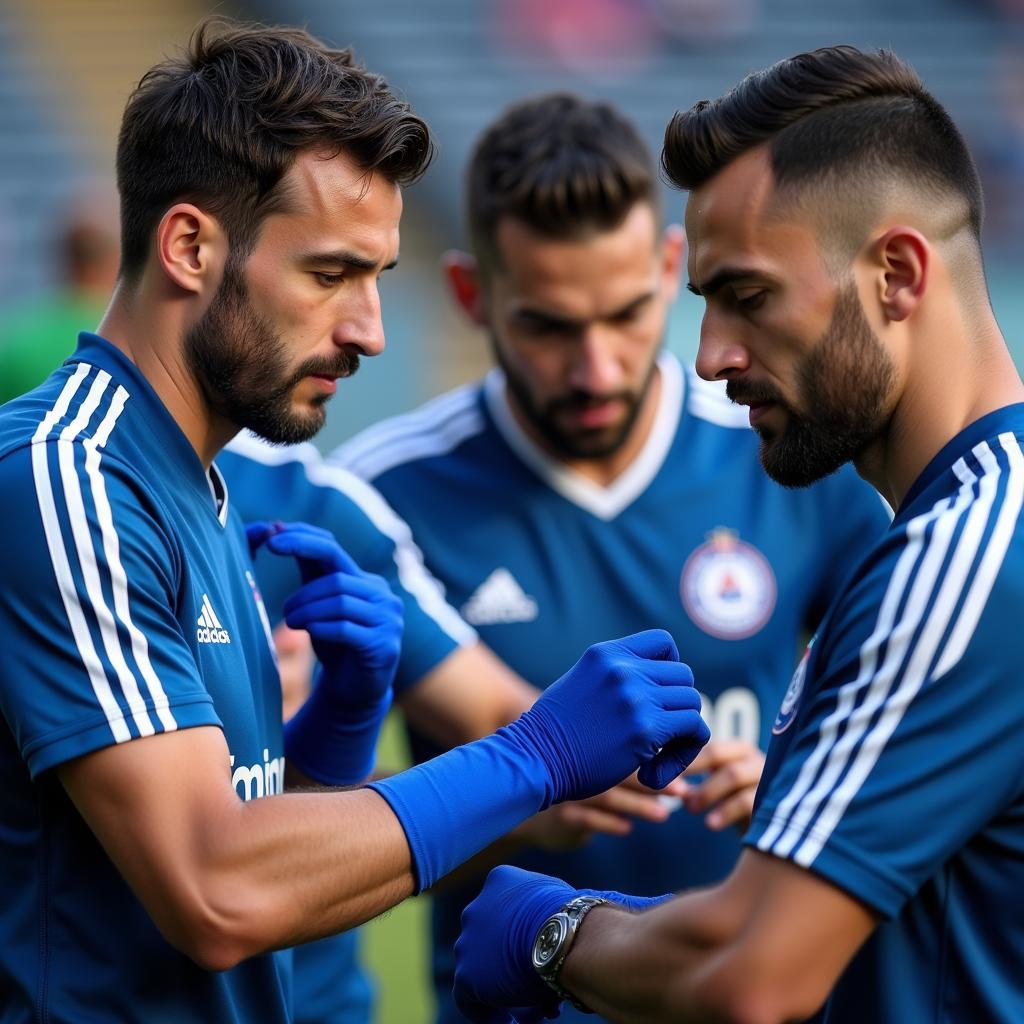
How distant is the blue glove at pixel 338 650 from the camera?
2469mm

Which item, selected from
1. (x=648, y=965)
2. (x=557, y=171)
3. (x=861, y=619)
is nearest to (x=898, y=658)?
(x=861, y=619)

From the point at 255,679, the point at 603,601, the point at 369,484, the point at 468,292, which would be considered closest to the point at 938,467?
the point at 255,679

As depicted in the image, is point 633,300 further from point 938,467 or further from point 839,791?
point 839,791

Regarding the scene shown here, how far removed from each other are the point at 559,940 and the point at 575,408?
1.54 metres

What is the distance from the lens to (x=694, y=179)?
Answer: 218cm

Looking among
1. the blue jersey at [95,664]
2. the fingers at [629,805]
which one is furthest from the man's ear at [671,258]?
the blue jersey at [95,664]

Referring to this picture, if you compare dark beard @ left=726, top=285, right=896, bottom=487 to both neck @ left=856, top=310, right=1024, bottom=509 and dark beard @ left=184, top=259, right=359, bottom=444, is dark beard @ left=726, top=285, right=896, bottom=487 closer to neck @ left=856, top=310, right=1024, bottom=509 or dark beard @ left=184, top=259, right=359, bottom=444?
neck @ left=856, top=310, right=1024, bottom=509

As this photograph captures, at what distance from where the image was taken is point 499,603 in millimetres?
3371

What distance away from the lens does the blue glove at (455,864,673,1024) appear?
216 cm

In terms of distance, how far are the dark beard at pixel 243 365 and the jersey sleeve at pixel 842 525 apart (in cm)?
149

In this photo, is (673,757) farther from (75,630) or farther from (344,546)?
(344,546)

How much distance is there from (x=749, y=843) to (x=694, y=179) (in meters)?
0.95

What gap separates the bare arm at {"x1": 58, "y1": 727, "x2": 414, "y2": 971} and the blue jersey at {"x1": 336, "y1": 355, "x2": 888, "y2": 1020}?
1319mm

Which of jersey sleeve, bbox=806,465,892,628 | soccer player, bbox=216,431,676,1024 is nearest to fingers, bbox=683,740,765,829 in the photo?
soccer player, bbox=216,431,676,1024
